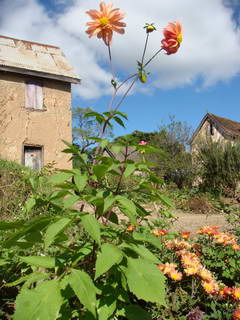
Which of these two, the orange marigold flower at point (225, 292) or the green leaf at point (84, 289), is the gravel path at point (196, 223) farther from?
the green leaf at point (84, 289)

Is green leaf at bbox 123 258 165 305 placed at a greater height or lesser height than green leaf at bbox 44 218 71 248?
lesser

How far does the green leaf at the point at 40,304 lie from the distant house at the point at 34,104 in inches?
470

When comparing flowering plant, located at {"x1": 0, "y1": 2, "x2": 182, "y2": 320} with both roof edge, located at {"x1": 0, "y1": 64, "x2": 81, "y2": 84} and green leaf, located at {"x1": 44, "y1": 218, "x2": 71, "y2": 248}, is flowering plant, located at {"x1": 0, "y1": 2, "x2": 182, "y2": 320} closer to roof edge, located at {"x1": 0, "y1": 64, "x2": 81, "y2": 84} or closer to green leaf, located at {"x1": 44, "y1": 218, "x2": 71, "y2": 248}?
green leaf, located at {"x1": 44, "y1": 218, "x2": 71, "y2": 248}

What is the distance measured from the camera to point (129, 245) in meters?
1.51

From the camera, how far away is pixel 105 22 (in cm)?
177

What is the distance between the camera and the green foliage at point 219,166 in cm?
1608

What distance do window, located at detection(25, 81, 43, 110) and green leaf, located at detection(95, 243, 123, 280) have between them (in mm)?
12854

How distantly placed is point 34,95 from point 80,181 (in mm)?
12836

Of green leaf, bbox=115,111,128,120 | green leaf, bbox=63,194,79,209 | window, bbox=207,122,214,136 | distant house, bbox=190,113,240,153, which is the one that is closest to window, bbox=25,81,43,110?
green leaf, bbox=115,111,128,120

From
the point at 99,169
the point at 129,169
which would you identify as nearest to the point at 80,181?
the point at 99,169

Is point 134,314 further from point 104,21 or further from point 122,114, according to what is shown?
point 104,21

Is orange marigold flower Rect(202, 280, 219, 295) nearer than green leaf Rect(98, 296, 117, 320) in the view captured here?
No

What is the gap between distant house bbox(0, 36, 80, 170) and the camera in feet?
42.8

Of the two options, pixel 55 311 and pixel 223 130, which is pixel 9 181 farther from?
pixel 223 130
